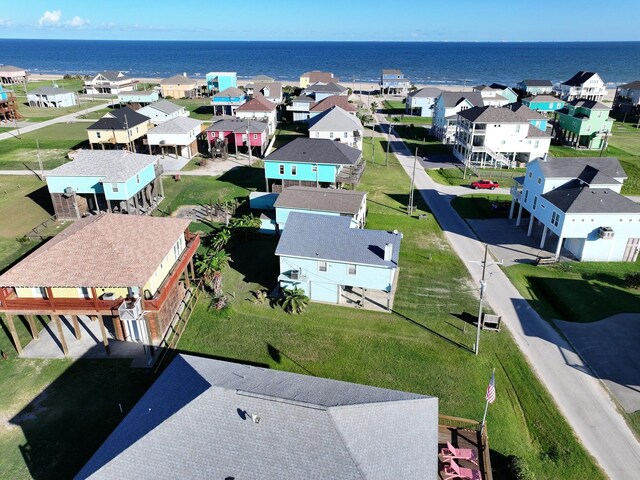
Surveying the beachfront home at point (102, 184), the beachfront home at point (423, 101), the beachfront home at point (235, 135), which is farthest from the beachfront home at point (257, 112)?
the beachfront home at point (102, 184)

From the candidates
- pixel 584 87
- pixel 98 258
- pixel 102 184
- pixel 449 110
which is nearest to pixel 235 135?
pixel 102 184

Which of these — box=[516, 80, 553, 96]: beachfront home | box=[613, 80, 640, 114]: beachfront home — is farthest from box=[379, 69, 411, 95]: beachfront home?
box=[613, 80, 640, 114]: beachfront home

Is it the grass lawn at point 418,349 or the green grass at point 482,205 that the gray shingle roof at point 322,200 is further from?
the green grass at point 482,205

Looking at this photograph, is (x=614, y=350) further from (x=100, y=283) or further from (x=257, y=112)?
(x=257, y=112)

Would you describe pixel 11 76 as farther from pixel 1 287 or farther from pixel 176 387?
pixel 176 387

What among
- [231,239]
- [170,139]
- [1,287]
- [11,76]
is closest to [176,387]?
[1,287]

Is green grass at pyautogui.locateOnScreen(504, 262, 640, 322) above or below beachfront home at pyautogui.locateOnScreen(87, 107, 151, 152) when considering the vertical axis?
below

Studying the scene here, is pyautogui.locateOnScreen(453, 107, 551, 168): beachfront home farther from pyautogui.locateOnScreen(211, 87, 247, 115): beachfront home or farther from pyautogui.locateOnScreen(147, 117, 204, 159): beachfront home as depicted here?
pyautogui.locateOnScreen(211, 87, 247, 115): beachfront home
